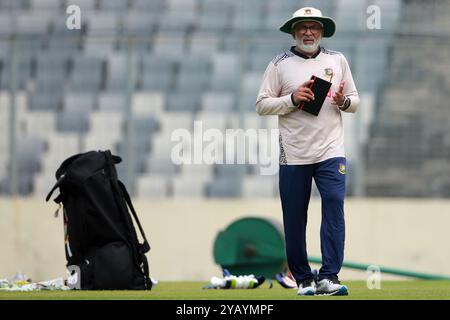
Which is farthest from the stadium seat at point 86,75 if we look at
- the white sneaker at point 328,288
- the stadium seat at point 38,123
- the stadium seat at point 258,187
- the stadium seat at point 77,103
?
the white sneaker at point 328,288

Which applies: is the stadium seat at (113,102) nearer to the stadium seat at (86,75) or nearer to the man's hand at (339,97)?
the stadium seat at (86,75)

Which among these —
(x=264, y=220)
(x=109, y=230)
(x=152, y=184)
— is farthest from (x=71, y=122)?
(x=109, y=230)

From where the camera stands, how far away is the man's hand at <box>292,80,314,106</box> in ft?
25.6

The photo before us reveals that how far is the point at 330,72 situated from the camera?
7977mm

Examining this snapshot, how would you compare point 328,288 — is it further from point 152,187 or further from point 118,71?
point 118,71

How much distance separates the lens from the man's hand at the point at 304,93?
25.6 ft

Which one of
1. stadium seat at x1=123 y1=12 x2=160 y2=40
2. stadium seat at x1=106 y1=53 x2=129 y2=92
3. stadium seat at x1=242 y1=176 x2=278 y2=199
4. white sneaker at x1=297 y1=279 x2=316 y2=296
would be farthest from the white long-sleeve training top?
stadium seat at x1=123 y1=12 x2=160 y2=40

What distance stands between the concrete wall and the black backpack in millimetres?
3852

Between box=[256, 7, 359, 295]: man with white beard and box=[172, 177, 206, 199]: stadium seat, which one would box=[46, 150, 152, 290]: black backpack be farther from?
box=[172, 177, 206, 199]: stadium seat

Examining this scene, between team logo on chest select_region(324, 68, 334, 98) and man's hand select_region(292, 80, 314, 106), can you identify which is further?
team logo on chest select_region(324, 68, 334, 98)

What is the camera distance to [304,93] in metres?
7.80

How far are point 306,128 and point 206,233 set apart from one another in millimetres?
4833

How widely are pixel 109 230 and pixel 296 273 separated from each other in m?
1.20

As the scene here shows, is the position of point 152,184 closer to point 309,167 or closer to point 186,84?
point 186,84
